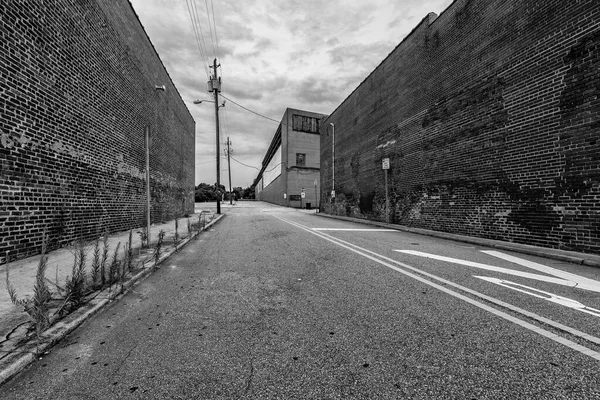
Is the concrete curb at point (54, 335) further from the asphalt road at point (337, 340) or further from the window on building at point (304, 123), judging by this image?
the window on building at point (304, 123)

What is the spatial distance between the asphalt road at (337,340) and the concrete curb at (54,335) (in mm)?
78

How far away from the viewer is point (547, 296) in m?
4.03

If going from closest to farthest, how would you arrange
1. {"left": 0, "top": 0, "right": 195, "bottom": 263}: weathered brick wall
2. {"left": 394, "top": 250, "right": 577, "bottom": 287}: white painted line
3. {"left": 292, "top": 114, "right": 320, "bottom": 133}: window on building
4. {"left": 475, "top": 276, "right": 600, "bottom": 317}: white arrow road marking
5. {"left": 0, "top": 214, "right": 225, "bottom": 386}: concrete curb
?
{"left": 0, "top": 214, "right": 225, "bottom": 386}: concrete curb < {"left": 475, "top": 276, "right": 600, "bottom": 317}: white arrow road marking < {"left": 394, "top": 250, "right": 577, "bottom": 287}: white painted line < {"left": 0, "top": 0, "right": 195, "bottom": 263}: weathered brick wall < {"left": 292, "top": 114, "right": 320, "bottom": 133}: window on building

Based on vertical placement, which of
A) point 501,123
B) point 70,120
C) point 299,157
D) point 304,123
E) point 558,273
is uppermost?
point 304,123

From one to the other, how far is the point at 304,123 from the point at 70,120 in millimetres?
48474

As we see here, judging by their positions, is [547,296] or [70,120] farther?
[70,120]

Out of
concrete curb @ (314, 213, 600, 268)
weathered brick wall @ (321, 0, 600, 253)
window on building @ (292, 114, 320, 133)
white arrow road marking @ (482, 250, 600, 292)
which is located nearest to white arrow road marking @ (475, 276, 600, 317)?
white arrow road marking @ (482, 250, 600, 292)

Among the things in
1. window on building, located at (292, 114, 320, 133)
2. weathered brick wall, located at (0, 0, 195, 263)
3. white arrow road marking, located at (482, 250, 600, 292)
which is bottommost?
white arrow road marking, located at (482, 250, 600, 292)

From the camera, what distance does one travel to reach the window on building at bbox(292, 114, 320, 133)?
52844mm

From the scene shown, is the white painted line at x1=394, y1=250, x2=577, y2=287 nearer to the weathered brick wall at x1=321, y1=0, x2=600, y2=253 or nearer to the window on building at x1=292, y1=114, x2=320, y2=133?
the weathered brick wall at x1=321, y1=0, x2=600, y2=253

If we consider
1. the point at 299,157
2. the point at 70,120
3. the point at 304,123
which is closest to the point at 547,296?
the point at 70,120

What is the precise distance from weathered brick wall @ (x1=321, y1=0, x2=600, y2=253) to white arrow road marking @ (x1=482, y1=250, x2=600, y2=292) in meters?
1.66

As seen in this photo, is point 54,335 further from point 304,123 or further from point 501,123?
point 304,123

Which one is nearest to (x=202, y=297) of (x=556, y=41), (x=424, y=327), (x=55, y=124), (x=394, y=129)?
(x=424, y=327)
